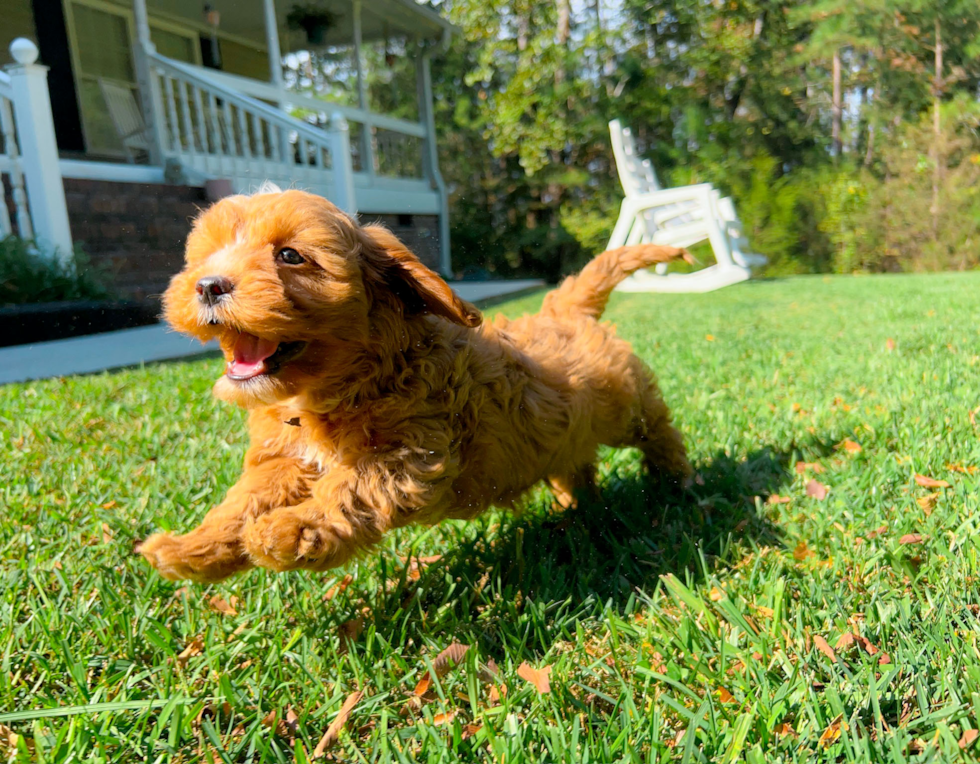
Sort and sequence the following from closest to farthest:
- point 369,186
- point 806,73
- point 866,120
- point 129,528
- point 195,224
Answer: point 195,224 < point 129,528 < point 369,186 < point 866,120 < point 806,73

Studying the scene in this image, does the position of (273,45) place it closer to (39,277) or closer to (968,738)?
(39,277)

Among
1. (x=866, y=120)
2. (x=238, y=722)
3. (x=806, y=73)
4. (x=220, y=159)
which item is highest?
(x=806, y=73)

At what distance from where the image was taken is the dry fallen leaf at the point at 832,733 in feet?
5.46

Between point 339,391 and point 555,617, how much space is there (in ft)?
3.08

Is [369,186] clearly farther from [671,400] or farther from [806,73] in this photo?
[806,73]

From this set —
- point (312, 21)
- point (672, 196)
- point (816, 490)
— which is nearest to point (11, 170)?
point (816, 490)

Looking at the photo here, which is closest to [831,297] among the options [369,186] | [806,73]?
[369,186]

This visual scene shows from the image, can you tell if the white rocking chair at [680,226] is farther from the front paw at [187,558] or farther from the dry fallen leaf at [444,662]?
the front paw at [187,558]

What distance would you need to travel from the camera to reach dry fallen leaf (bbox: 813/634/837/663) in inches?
76.1

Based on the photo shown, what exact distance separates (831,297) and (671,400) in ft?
24.0

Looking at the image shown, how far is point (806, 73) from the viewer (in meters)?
24.3

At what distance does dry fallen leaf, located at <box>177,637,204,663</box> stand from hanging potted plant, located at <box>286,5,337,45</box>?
1566 centimetres

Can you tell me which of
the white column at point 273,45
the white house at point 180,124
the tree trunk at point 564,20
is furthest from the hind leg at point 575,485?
the tree trunk at point 564,20

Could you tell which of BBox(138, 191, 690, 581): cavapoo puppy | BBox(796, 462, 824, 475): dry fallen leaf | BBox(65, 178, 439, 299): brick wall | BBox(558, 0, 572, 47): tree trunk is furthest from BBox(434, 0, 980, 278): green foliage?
BBox(138, 191, 690, 581): cavapoo puppy
